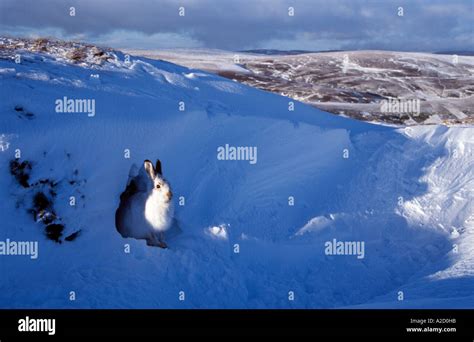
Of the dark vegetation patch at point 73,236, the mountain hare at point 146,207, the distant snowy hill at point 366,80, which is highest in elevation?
the distant snowy hill at point 366,80

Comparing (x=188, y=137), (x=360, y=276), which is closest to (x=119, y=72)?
(x=188, y=137)

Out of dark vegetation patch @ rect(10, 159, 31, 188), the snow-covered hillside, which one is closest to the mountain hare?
the snow-covered hillside

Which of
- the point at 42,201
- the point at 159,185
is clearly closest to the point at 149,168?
the point at 159,185

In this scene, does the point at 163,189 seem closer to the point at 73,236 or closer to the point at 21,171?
the point at 73,236

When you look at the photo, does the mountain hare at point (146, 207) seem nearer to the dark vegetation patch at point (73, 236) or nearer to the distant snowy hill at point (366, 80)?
the dark vegetation patch at point (73, 236)

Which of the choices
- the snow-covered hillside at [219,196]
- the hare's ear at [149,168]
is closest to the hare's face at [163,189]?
the hare's ear at [149,168]

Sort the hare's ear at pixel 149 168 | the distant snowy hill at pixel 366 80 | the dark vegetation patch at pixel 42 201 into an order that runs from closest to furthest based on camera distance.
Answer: the dark vegetation patch at pixel 42 201 < the hare's ear at pixel 149 168 < the distant snowy hill at pixel 366 80

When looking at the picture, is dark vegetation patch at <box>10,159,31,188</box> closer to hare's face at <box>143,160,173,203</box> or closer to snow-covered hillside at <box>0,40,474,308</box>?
snow-covered hillside at <box>0,40,474,308</box>
